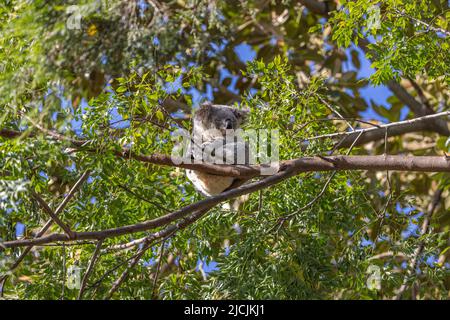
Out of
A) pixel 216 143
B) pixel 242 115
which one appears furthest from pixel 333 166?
pixel 242 115

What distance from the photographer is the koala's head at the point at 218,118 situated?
16.5 feet

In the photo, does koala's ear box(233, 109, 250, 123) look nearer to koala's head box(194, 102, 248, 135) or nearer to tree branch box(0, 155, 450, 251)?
koala's head box(194, 102, 248, 135)

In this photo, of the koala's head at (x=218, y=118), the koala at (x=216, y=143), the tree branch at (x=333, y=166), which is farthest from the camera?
the koala's head at (x=218, y=118)

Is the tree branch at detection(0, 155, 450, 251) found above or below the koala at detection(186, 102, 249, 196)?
below

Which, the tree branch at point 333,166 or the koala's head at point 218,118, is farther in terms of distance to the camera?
the koala's head at point 218,118

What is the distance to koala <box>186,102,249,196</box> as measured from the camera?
4.55 metres

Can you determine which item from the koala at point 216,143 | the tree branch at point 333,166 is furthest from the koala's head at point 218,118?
the tree branch at point 333,166

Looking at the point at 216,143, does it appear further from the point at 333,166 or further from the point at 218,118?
the point at 333,166

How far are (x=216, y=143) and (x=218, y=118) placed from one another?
0.48 metres

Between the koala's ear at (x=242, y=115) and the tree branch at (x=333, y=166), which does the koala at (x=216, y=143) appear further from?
the tree branch at (x=333, y=166)

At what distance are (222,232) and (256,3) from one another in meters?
2.83

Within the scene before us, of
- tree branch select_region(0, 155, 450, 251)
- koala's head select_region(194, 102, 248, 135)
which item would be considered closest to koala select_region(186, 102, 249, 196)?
koala's head select_region(194, 102, 248, 135)

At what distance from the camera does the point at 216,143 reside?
4668 mm

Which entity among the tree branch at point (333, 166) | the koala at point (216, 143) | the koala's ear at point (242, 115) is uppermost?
the koala's ear at point (242, 115)
